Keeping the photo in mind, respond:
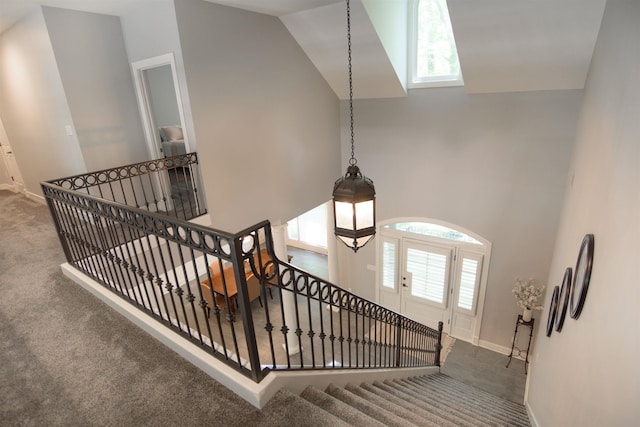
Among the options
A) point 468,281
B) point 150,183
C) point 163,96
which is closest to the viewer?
point 150,183

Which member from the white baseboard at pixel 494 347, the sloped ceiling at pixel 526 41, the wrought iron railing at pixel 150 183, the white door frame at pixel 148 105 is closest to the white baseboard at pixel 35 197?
the wrought iron railing at pixel 150 183

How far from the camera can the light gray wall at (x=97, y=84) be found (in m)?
4.02

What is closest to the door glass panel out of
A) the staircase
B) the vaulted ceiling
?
the staircase

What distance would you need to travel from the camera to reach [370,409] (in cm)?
230

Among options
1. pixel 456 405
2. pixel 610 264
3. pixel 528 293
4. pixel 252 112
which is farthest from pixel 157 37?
pixel 528 293

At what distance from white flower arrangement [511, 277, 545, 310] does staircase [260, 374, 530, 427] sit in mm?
1501

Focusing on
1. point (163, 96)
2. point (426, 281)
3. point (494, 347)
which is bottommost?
point (494, 347)

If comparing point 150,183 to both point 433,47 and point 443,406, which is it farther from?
point 433,47

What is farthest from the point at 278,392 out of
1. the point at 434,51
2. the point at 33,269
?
the point at 434,51

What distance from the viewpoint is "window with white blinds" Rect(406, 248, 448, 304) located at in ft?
21.0

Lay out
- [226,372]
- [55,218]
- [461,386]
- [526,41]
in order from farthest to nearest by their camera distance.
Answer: [461,386]
[526,41]
[55,218]
[226,372]

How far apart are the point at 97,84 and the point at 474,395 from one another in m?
6.48

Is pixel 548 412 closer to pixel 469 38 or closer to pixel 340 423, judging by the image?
pixel 340 423

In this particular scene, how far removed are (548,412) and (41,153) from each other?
7248 millimetres
